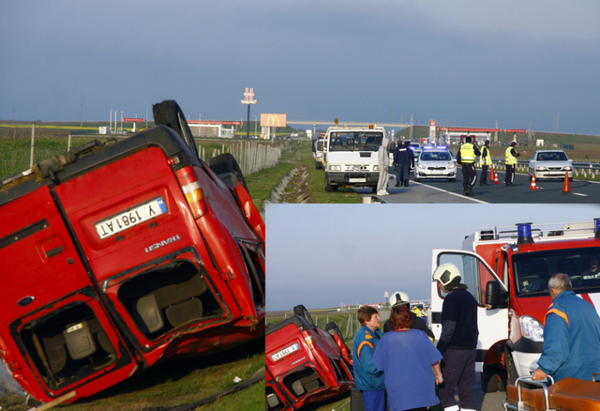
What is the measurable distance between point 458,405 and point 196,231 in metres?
3.03

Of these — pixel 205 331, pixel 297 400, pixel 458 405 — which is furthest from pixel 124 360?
pixel 458 405

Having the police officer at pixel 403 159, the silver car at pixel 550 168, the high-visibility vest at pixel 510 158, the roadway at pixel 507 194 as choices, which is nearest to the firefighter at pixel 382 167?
the roadway at pixel 507 194

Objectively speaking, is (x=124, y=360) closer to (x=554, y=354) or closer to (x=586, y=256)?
(x=554, y=354)

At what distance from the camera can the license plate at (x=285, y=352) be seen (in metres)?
5.34

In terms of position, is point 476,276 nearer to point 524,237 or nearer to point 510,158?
point 524,237

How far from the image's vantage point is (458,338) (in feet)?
18.5

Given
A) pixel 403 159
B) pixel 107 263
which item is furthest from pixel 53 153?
pixel 107 263

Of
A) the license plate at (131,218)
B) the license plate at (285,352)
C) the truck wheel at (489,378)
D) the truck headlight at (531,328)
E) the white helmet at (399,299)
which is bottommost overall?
the truck wheel at (489,378)

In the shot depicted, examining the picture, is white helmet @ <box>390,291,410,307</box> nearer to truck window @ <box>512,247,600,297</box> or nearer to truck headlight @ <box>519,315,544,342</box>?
truck headlight @ <box>519,315,544,342</box>

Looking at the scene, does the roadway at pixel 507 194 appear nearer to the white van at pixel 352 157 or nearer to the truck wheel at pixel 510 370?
the white van at pixel 352 157

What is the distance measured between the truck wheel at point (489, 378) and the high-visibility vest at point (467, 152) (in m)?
16.3

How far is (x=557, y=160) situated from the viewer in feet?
97.9

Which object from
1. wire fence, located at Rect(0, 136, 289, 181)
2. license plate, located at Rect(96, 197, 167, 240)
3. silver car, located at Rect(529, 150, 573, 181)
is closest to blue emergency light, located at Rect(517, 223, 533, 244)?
license plate, located at Rect(96, 197, 167, 240)

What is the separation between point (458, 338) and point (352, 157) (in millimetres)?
18295
